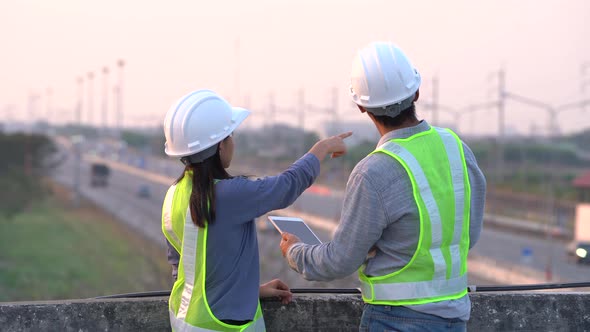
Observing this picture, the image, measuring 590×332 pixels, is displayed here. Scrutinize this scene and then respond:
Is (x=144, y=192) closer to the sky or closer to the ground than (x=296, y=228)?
closer to the ground

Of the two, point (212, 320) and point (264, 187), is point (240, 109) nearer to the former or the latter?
point (264, 187)

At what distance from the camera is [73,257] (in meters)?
41.9

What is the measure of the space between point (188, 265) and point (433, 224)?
3.40 ft

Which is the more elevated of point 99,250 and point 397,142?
point 397,142

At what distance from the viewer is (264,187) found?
10.4 ft

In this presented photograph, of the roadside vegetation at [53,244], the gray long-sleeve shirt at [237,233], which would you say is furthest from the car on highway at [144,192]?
the gray long-sleeve shirt at [237,233]

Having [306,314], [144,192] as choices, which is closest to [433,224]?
[306,314]

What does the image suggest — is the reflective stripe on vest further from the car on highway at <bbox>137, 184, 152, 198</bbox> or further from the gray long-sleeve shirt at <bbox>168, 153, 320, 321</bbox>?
the car on highway at <bbox>137, 184, 152, 198</bbox>

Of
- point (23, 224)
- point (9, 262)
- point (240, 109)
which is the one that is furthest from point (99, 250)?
point (240, 109)

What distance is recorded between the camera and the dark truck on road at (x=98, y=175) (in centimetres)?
7475

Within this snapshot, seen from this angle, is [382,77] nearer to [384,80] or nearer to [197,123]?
[384,80]

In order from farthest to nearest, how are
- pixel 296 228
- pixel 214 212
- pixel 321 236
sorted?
1. pixel 321 236
2. pixel 296 228
3. pixel 214 212

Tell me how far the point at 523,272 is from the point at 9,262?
2533 centimetres

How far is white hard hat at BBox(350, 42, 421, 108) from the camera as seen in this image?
2953mm
